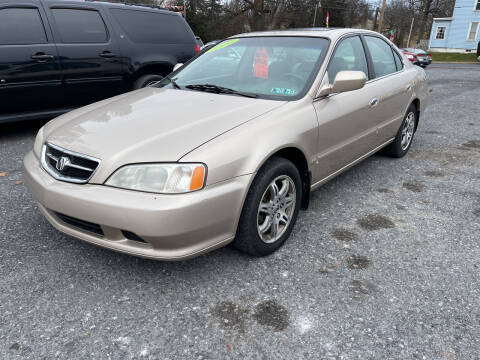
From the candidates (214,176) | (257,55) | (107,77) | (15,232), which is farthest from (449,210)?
(107,77)

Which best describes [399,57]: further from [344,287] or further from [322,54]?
[344,287]

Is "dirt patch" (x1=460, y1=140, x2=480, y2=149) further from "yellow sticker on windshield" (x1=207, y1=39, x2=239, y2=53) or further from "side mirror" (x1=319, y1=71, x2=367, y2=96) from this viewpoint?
"yellow sticker on windshield" (x1=207, y1=39, x2=239, y2=53)

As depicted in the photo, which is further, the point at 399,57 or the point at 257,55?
the point at 399,57

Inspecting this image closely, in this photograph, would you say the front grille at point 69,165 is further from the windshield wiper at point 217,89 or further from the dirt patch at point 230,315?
the windshield wiper at point 217,89

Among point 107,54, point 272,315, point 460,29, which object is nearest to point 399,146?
point 272,315

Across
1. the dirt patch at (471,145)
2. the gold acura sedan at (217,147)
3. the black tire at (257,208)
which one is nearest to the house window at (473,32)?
the dirt patch at (471,145)

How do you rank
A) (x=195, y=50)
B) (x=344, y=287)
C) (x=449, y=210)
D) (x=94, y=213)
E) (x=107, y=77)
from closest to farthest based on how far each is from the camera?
(x=94, y=213), (x=344, y=287), (x=449, y=210), (x=107, y=77), (x=195, y=50)

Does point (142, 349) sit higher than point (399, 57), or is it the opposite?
point (399, 57)

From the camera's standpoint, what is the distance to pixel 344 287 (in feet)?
8.00

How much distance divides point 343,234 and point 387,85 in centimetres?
184

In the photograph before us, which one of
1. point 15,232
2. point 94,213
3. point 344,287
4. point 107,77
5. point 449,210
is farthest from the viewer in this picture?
point 107,77

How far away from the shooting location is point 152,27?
6.33 metres

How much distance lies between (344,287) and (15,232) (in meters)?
2.48

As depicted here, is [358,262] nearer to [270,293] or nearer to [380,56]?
[270,293]
